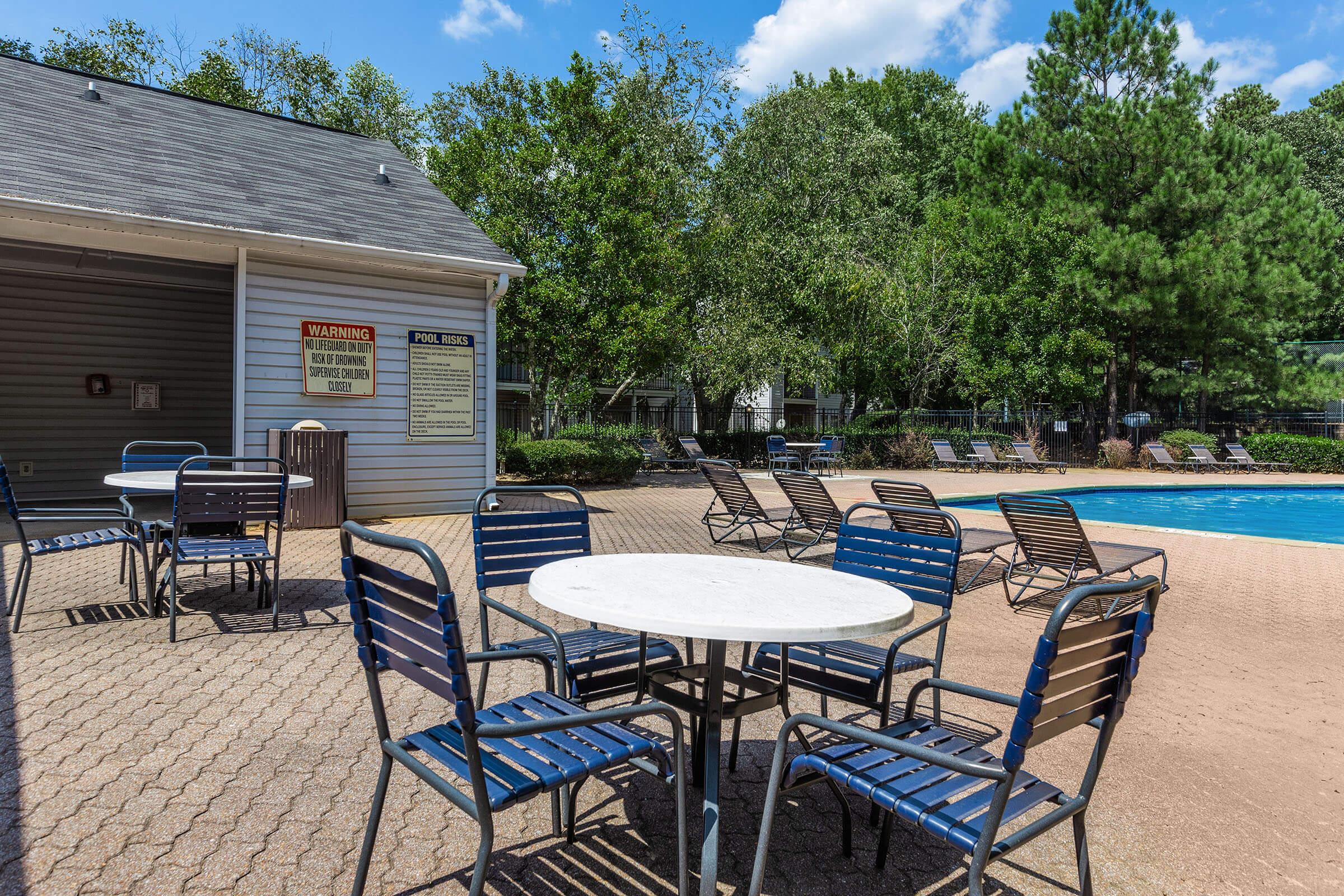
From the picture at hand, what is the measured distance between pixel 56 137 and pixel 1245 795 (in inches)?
480

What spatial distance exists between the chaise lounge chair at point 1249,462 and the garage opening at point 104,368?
2386 centimetres

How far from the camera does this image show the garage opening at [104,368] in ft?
36.4

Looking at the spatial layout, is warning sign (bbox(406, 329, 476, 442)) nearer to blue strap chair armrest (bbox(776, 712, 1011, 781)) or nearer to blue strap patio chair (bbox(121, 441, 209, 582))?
blue strap patio chair (bbox(121, 441, 209, 582))

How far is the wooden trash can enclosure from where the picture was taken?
8.73 meters

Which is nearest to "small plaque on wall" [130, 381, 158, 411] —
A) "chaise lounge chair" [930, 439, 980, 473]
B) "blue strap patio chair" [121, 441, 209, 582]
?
"blue strap patio chair" [121, 441, 209, 582]

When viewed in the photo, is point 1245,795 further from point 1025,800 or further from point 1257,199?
point 1257,199

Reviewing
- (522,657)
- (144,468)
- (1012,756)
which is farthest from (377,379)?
(1012,756)

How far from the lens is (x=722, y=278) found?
66.7 feet

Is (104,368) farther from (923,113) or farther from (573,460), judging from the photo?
(923,113)

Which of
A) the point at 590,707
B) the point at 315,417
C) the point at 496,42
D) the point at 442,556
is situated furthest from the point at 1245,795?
the point at 496,42

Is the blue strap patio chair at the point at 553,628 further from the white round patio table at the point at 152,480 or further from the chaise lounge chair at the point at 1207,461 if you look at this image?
the chaise lounge chair at the point at 1207,461

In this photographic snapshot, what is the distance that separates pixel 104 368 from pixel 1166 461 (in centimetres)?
2409

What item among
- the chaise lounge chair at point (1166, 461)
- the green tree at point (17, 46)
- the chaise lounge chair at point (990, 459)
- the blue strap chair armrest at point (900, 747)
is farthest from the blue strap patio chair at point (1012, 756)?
the green tree at point (17, 46)

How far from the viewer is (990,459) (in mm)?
21219
